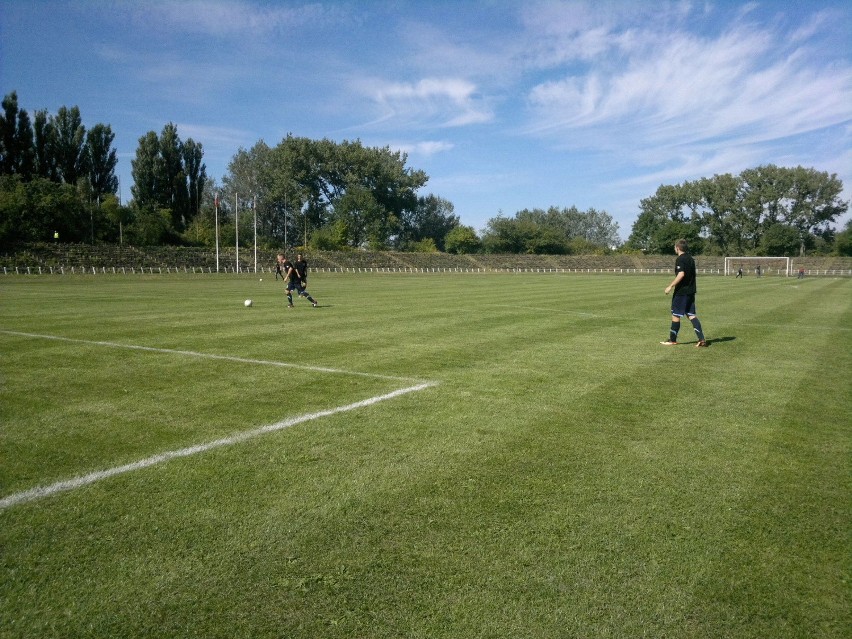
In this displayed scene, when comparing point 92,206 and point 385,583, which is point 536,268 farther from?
point 385,583

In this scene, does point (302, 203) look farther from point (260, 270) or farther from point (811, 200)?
point (811, 200)

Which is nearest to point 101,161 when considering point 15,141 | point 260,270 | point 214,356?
point 15,141

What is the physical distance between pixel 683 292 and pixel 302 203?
99497mm

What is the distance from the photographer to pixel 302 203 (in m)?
105

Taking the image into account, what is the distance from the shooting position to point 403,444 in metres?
5.30

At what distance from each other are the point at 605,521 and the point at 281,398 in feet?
13.9

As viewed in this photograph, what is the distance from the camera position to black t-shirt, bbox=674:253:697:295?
11.7m

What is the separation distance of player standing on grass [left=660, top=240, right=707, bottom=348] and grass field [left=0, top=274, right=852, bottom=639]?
255cm

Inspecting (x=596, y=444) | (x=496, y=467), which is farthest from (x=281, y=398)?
(x=596, y=444)

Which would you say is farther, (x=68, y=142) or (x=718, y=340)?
(x=68, y=142)

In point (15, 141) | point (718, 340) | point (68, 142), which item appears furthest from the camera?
point (68, 142)

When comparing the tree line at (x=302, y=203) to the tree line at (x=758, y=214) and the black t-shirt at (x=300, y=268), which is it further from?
the black t-shirt at (x=300, y=268)

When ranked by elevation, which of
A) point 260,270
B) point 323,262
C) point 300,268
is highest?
point 323,262

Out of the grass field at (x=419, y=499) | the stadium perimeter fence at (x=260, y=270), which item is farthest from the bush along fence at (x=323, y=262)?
the grass field at (x=419, y=499)
